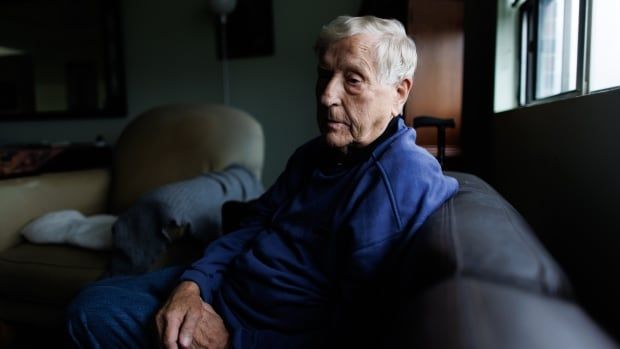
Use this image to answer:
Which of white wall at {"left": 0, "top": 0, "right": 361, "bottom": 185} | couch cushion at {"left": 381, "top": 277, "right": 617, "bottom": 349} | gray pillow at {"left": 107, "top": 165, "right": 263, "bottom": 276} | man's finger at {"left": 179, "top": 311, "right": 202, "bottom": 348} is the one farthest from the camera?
white wall at {"left": 0, "top": 0, "right": 361, "bottom": 185}

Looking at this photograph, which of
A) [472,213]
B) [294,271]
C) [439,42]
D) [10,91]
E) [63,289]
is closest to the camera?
[472,213]

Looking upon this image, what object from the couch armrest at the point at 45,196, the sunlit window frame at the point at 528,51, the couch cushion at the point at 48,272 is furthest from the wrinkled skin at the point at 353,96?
the couch armrest at the point at 45,196

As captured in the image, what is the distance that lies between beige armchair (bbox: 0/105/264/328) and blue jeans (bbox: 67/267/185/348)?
0.51m

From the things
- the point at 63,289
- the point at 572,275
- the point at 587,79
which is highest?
the point at 587,79

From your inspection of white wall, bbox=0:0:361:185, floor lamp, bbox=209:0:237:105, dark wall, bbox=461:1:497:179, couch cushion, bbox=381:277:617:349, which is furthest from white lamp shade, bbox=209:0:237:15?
couch cushion, bbox=381:277:617:349

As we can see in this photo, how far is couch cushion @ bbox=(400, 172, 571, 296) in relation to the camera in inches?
18.1

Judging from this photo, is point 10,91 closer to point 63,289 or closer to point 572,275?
point 63,289

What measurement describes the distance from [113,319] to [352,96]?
0.67 metres

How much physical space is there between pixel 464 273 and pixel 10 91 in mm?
3968

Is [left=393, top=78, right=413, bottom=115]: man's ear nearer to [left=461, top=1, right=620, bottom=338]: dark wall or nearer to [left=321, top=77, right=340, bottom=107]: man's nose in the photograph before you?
[left=321, top=77, right=340, bottom=107]: man's nose

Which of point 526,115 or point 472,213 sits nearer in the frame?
point 472,213

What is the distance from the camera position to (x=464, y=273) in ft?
→ 1.53

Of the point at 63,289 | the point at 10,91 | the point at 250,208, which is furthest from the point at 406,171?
the point at 10,91

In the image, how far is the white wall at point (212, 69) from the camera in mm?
3029
